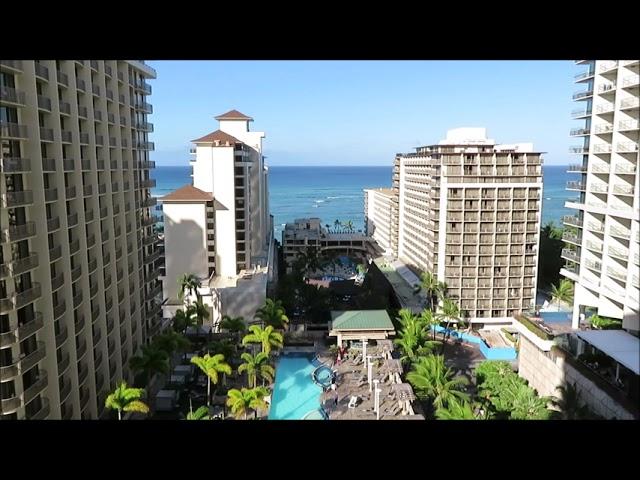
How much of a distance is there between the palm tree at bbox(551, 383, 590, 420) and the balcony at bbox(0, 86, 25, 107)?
29.5 ft

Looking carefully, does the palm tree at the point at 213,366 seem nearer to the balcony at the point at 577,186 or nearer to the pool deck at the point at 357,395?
the pool deck at the point at 357,395

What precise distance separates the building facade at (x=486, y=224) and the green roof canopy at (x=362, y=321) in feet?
13.4

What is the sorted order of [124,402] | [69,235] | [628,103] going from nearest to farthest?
[628,103], [124,402], [69,235]

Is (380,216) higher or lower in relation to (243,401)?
higher

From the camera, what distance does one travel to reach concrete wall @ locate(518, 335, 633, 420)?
7.04m

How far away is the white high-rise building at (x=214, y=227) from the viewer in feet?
57.9

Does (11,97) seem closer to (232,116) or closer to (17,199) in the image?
(17,199)

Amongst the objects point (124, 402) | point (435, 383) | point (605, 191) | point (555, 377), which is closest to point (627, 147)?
point (605, 191)

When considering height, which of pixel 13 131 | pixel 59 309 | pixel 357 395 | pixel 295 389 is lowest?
pixel 295 389

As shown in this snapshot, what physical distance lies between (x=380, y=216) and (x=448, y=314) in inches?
584

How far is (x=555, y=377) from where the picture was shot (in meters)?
9.98

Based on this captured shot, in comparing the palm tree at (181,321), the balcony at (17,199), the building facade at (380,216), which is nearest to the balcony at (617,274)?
the balcony at (17,199)
